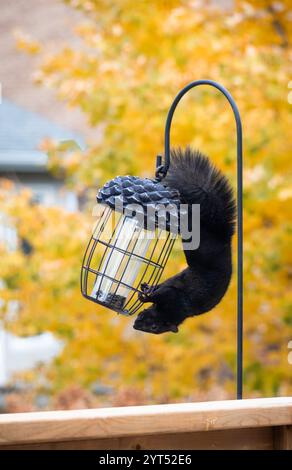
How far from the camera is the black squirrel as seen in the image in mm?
1799

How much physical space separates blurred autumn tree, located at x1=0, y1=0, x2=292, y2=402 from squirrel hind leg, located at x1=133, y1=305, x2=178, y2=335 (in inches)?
91.1

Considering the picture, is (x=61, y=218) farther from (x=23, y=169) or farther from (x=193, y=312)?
(x=23, y=169)

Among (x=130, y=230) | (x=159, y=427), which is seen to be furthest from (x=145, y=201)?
(x=159, y=427)

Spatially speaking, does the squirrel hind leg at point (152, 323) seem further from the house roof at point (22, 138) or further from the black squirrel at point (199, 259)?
the house roof at point (22, 138)

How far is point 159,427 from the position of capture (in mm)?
1354

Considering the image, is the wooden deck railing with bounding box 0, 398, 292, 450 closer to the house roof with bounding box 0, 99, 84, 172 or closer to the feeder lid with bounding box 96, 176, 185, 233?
the feeder lid with bounding box 96, 176, 185, 233

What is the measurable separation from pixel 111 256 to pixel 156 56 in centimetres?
334

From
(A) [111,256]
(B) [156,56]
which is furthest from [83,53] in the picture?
(A) [111,256]

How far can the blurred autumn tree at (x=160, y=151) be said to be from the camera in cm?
436

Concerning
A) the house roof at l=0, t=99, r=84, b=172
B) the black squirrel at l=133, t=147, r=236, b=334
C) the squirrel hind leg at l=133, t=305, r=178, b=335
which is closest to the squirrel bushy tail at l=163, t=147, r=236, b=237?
the black squirrel at l=133, t=147, r=236, b=334

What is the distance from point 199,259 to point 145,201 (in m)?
0.23

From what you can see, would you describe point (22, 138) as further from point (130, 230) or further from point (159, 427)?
point (159, 427)

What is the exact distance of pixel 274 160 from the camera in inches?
171
